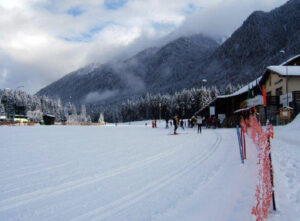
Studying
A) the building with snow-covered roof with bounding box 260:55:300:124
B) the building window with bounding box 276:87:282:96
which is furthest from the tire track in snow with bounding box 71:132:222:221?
the building window with bounding box 276:87:282:96

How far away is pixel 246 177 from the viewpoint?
5.88 m

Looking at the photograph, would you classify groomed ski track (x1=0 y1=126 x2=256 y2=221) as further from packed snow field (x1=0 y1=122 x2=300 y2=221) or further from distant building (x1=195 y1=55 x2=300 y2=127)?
distant building (x1=195 y1=55 x2=300 y2=127)

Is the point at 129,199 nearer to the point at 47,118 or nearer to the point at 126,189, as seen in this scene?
the point at 126,189

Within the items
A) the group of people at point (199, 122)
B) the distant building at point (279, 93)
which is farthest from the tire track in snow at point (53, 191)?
the distant building at point (279, 93)

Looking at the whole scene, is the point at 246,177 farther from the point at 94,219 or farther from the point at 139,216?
the point at 94,219

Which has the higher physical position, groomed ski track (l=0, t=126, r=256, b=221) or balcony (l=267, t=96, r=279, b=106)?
balcony (l=267, t=96, r=279, b=106)

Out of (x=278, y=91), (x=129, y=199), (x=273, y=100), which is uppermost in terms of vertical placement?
(x=278, y=91)

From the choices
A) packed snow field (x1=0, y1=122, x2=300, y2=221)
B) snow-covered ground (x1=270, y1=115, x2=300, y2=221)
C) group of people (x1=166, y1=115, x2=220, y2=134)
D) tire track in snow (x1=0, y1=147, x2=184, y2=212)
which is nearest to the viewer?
snow-covered ground (x1=270, y1=115, x2=300, y2=221)

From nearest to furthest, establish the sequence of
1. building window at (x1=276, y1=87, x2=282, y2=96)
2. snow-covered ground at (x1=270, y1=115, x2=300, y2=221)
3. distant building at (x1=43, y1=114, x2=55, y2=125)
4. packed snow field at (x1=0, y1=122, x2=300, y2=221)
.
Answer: snow-covered ground at (x1=270, y1=115, x2=300, y2=221)
packed snow field at (x1=0, y1=122, x2=300, y2=221)
building window at (x1=276, y1=87, x2=282, y2=96)
distant building at (x1=43, y1=114, x2=55, y2=125)

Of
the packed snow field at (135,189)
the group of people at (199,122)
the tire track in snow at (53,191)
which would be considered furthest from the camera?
the group of people at (199,122)

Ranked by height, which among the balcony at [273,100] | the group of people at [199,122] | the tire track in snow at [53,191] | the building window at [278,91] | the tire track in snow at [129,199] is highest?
the building window at [278,91]

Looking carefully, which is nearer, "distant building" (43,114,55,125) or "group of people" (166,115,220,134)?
"group of people" (166,115,220,134)

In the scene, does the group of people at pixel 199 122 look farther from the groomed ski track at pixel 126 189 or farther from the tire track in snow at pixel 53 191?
the tire track in snow at pixel 53 191

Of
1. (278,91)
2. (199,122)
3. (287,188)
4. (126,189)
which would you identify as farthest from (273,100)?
(126,189)
